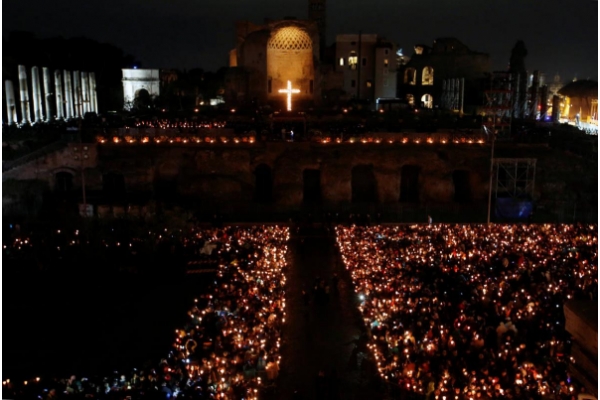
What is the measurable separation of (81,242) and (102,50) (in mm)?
77480

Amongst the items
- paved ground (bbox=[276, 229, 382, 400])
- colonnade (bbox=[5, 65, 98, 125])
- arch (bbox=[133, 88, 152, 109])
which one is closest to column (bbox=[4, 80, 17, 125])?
colonnade (bbox=[5, 65, 98, 125])

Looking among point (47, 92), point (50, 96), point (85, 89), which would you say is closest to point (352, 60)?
point (85, 89)

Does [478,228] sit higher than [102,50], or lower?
lower

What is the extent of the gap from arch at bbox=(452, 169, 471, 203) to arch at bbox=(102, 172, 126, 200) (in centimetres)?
2060

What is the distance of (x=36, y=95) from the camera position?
57281 mm

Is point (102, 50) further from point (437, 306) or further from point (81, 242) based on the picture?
point (437, 306)

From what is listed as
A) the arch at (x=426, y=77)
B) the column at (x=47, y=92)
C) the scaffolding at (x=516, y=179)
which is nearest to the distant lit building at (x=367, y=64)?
the arch at (x=426, y=77)

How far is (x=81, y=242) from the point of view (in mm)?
23562

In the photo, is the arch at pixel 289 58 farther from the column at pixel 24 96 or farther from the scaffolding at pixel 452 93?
the column at pixel 24 96

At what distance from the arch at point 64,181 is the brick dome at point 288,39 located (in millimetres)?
26341

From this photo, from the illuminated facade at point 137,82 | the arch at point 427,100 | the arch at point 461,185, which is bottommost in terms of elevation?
the arch at point 461,185

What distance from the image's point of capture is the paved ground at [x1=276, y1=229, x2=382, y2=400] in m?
14.3

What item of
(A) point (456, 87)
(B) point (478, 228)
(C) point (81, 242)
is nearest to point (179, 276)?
(C) point (81, 242)

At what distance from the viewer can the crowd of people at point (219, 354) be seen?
1290 cm
